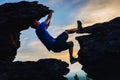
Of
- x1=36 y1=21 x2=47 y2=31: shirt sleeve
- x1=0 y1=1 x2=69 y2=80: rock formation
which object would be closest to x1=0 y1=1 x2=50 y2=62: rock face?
x1=0 y1=1 x2=69 y2=80: rock formation

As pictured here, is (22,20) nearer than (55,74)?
No

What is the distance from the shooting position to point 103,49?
105ft

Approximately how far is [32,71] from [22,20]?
23.4ft

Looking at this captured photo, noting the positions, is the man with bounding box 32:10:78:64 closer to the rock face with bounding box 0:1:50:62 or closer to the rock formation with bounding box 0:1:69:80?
the rock formation with bounding box 0:1:69:80

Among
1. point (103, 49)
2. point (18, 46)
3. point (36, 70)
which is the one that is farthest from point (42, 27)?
point (18, 46)

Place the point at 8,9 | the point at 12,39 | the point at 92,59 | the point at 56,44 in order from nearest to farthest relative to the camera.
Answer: the point at 56,44 < the point at 92,59 < the point at 8,9 < the point at 12,39

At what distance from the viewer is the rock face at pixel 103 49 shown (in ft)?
105

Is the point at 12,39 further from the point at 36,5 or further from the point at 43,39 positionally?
the point at 43,39

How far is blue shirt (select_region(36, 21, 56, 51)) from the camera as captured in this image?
1199 inches

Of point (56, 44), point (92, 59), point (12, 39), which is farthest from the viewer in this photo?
point (12, 39)

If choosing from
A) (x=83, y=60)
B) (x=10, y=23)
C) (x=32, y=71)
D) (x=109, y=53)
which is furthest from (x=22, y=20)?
(x=109, y=53)

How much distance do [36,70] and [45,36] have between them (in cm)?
574

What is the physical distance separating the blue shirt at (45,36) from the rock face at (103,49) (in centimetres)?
358

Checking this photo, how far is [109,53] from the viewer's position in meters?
31.9
